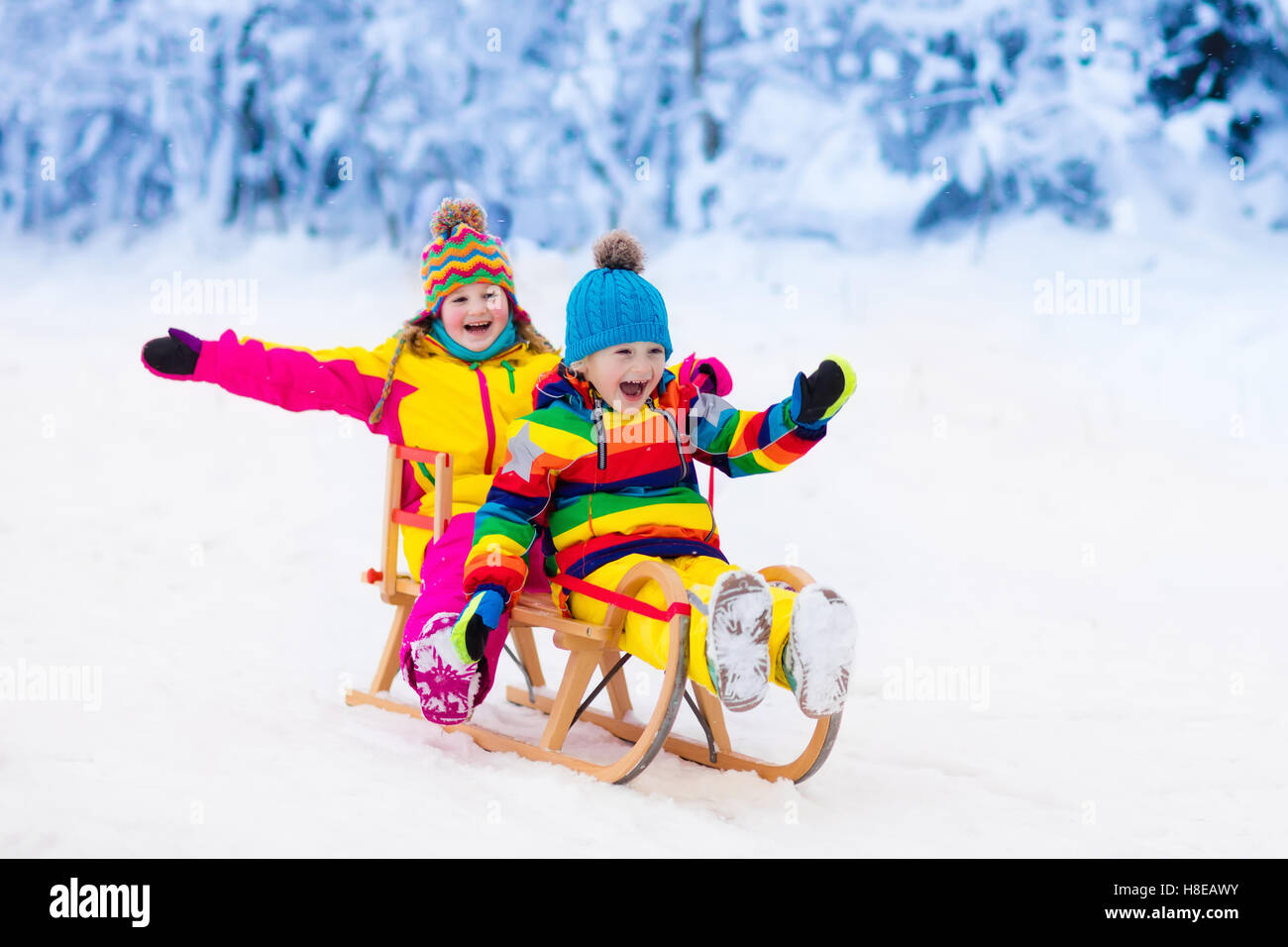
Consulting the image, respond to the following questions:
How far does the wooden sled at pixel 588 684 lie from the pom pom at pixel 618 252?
0.56 meters

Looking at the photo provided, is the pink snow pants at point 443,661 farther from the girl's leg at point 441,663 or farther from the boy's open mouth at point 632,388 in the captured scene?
the boy's open mouth at point 632,388

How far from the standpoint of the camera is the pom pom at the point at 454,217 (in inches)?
113

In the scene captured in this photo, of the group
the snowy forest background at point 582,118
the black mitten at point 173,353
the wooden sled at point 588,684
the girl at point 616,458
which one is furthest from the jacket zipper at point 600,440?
the snowy forest background at point 582,118

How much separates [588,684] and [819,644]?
2.45 feet

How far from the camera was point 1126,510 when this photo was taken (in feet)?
15.6

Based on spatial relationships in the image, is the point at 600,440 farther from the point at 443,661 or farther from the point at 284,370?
the point at 284,370

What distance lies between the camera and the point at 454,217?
9.44ft

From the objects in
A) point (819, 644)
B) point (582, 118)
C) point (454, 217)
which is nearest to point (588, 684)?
point (819, 644)

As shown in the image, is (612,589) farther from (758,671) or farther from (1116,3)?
(1116,3)

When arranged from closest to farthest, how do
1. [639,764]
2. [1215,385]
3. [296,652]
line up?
1. [639,764]
2. [296,652]
3. [1215,385]

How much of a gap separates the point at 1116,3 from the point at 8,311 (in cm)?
544

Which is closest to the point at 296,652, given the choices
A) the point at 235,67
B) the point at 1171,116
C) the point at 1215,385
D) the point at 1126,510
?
the point at 1126,510

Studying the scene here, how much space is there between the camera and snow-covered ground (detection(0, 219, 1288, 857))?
213 centimetres

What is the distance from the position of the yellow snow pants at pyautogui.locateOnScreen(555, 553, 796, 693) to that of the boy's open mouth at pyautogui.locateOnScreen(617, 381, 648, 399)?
0.31m
